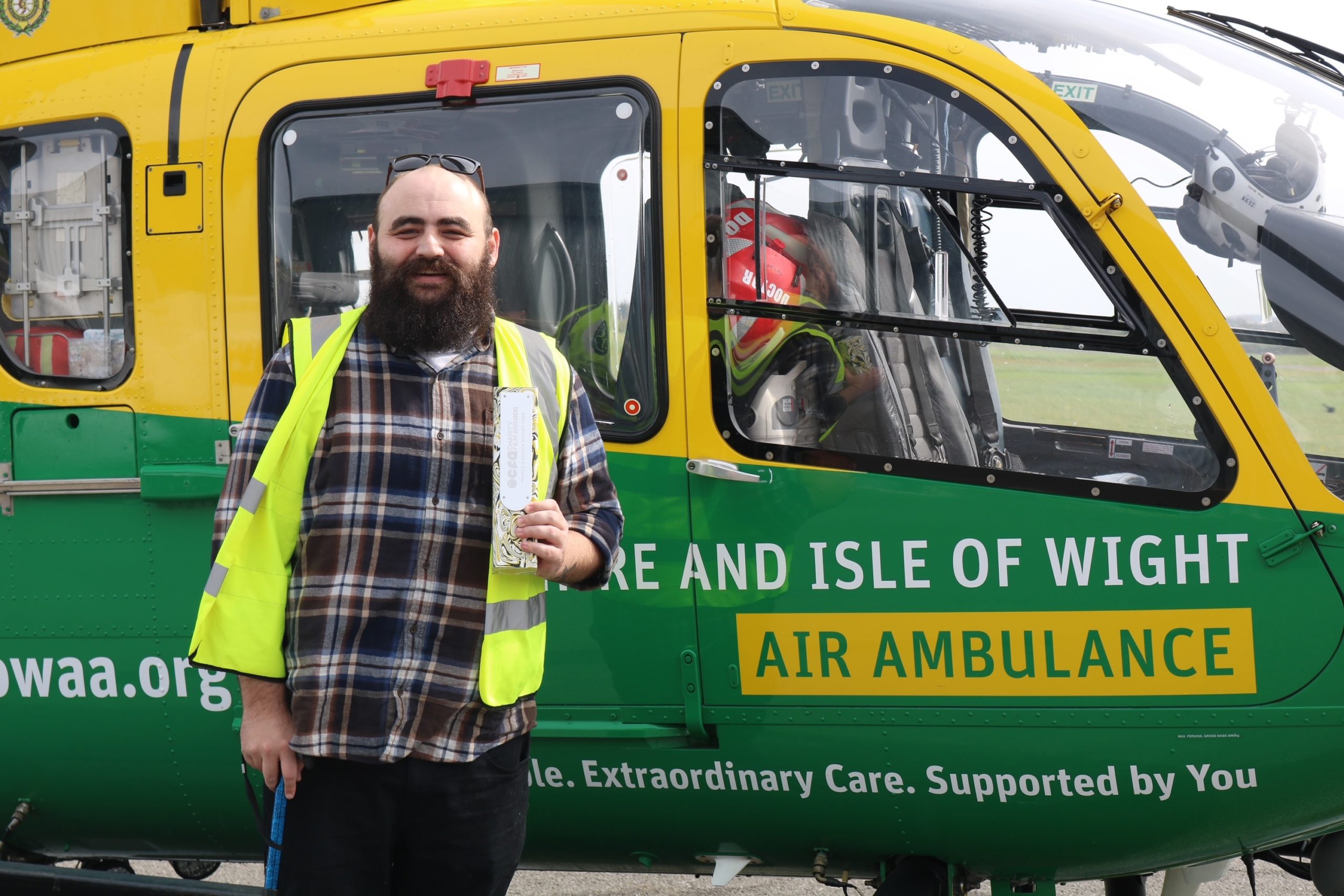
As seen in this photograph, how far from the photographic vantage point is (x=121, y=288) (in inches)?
133

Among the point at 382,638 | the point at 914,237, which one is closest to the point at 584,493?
the point at 382,638

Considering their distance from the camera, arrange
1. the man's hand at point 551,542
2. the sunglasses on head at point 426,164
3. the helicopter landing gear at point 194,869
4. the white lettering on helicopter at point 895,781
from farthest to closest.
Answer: the helicopter landing gear at point 194,869 → the white lettering on helicopter at point 895,781 → the sunglasses on head at point 426,164 → the man's hand at point 551,542

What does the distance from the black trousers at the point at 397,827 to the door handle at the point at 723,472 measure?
3.16 feet

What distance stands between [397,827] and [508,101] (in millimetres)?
1839

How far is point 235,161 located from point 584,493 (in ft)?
5.18

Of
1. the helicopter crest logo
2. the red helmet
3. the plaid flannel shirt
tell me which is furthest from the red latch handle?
the helicopter crest logo

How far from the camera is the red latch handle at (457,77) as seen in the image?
10.5 feet

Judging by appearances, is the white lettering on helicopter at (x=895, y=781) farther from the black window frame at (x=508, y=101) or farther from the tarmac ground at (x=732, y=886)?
the tarmac ground at (x=732, y=886)

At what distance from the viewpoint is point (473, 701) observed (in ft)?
7.27

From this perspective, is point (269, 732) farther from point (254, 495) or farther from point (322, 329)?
point (322, 329)

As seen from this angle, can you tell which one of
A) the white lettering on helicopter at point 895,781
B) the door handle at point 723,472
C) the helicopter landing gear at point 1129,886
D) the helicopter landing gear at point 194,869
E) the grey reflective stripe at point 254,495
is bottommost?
the helicopter landing gear at point 194,869

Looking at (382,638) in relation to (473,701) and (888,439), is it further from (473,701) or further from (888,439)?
(888,439)

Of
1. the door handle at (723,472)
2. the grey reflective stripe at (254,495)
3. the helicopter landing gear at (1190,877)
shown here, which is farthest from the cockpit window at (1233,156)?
the grey reflective stripe at (254,495)

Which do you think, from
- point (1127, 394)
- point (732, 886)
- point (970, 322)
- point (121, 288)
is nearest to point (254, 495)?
point (121, 288)
